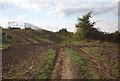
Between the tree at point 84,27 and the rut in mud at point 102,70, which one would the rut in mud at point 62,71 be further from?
the tree at point 84,27

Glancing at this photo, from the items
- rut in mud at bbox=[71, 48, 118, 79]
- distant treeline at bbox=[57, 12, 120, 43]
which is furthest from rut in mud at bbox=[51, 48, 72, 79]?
distant treeline at bbox=[57, 12, 120, 43]

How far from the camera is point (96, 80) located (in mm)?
12367

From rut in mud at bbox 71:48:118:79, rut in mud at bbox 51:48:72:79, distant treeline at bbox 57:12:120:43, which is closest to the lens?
rut in mud at bbox 51:48:72:79

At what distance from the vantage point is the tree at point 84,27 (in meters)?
42.2

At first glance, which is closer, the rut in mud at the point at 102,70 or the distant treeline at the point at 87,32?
the rut in mud at the point at 102,70

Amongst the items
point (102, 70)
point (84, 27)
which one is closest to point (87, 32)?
point (84, 27)

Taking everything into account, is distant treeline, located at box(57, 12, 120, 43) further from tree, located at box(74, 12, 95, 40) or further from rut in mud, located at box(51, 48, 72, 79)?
rut in mud, located at box(51, 48, 72, 79)

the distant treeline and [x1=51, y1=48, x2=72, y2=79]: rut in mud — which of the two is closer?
[x1=51, y1=48, x2=72, y2=79]: rut in mud

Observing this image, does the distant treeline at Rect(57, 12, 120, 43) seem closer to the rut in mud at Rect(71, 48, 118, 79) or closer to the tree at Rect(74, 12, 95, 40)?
the tree at Rect(74, 12, 95, 40)

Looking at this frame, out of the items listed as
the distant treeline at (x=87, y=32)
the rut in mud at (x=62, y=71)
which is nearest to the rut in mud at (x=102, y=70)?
the rut in mud at (x=62, y=71)

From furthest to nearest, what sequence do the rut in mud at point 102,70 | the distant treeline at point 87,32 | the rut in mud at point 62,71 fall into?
the distant treeline at point 87,32 → the rut in mud at point 102,70 → the rut in mud at point 62,71

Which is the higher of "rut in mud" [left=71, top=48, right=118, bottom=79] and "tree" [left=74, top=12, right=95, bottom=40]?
"tree" [left=74, top=12, right=95, bottom=40]

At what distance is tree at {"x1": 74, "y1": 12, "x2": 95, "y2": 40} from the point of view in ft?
138

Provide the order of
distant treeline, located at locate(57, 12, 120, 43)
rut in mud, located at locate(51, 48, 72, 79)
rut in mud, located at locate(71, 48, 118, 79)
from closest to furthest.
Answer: rut in mud, located at locate(51, 48, 72, 79)
rut in mud, located at locate(71, 48, 118, 79)
distant treeline, located at locate(57, 12, 120, 43)
